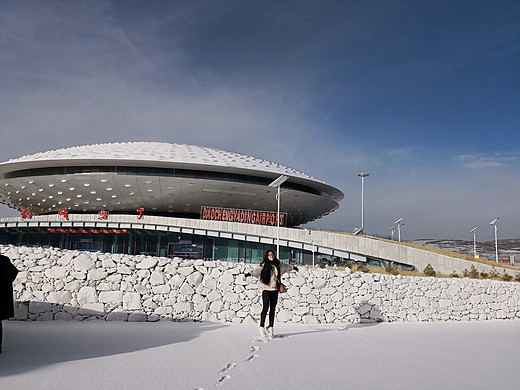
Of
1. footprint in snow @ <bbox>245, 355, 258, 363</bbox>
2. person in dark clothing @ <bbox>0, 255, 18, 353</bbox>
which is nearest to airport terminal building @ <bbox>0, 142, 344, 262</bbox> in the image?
footprint in snow @ <bbox>245, 355, 258, 363</bbox>

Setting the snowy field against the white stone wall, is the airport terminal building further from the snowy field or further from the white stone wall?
the snowy field

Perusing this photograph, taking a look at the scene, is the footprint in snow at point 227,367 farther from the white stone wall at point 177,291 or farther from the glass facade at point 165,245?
the glass facade at point 165,245

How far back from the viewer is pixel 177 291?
33.4 ft

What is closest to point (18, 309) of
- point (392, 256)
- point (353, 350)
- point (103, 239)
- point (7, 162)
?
point (353, 350)

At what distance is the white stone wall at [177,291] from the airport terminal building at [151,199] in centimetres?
1925

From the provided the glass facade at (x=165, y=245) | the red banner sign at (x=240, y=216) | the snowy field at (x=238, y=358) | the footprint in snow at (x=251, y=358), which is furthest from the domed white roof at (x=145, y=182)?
the footprint in snow at (x=251, y=358)

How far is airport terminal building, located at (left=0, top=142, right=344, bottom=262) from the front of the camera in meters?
32.9

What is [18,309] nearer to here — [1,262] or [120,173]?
[1,262]

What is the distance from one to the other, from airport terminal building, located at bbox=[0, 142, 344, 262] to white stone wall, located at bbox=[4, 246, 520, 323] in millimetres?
19254

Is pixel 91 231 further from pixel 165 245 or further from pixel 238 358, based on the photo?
pixel 238 358

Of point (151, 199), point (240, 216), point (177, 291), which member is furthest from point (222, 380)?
point (151, 199)

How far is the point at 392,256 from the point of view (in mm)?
29078

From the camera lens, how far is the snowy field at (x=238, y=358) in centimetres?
464

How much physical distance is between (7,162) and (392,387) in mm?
40471
